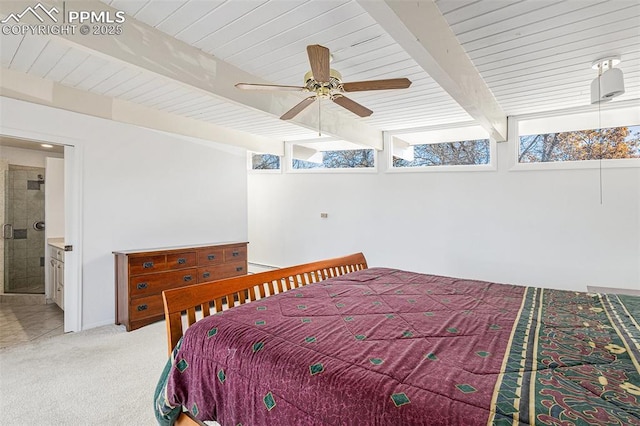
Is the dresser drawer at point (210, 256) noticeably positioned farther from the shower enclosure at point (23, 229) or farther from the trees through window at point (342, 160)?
the shower enclosure at point (23, 229)

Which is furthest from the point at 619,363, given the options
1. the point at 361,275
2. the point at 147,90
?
the point at 147,90

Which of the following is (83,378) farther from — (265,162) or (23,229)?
(265,162)

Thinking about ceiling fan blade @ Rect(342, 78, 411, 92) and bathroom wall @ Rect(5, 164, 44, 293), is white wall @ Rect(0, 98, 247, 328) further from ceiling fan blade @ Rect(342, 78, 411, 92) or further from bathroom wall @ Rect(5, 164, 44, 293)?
ceiling fan blade @ Rect(342, 78, 411, 92)

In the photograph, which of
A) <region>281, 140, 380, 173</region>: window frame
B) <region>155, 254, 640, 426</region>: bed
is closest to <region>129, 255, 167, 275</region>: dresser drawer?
<region>155, 254, 640, 426</region>: bed

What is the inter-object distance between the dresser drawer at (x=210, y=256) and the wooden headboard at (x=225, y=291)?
1941 mm

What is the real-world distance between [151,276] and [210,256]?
817 mm

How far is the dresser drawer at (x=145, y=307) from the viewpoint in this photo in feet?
11.7

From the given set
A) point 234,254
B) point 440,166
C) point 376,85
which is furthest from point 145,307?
point 440,166

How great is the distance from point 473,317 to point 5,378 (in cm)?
339

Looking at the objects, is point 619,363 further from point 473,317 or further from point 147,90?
point 147,90

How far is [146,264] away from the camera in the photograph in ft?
12.2

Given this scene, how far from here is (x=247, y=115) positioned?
14.7ft

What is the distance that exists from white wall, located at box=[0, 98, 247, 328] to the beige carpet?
2.02 ft

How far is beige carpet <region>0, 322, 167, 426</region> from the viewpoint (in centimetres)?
207
